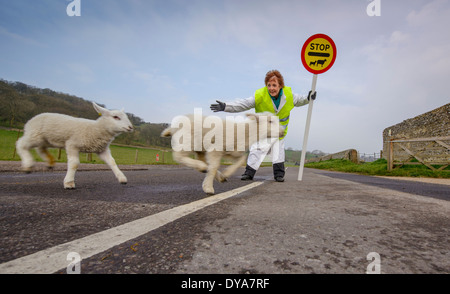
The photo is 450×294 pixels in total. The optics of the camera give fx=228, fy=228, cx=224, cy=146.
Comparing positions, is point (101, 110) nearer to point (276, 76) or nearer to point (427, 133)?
point (276, 76)

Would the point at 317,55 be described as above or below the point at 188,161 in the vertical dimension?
above

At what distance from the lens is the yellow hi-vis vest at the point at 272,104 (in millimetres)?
4812

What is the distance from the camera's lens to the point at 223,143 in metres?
3.24

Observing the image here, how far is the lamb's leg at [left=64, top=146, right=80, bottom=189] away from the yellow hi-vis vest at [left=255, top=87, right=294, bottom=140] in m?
3.44

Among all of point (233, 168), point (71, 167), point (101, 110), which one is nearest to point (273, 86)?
point (233, 168)

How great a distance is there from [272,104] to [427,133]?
15495 mm

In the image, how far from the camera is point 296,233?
4.26 ft

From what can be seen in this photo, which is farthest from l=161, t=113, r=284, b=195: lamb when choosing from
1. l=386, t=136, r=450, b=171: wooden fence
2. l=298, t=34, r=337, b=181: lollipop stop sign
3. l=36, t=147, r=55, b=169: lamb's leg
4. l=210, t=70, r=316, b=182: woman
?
l=386, t=136, r=450, b=171: wooden fence

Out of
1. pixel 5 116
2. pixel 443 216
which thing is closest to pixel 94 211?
pixel 443 216

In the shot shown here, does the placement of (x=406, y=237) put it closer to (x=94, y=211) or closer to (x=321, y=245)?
(x=321, y=245)

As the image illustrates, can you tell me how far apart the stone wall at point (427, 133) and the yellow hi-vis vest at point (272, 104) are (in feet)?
31.5

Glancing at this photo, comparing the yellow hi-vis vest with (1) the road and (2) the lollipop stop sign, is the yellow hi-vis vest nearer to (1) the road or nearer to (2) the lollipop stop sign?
(2) the lollipop stop sign

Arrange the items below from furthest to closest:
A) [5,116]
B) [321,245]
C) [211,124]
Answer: [5,116] < [211,124] < [321,245]
